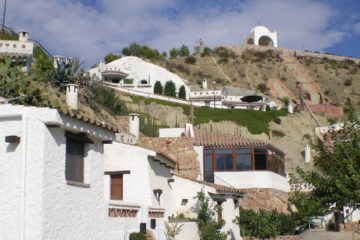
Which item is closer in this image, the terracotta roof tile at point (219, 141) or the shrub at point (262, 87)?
the terracotta roof tile at point (219, 141)

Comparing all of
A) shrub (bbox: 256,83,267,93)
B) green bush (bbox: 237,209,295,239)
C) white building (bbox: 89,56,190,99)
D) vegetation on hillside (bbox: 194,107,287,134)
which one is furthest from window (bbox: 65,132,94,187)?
shrub (bbox: 256,83,267,93)

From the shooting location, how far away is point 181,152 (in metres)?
33.2

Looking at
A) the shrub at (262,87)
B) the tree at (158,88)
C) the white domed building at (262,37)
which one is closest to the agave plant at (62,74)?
the tree at (158,88)

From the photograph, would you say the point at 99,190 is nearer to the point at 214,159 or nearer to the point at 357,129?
the point at 357,129

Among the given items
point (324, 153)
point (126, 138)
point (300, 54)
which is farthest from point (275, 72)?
point (324, 153)

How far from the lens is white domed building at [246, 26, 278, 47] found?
391ft

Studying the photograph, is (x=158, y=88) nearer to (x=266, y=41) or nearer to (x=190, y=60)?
(x=190, y=60)

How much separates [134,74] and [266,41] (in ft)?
185

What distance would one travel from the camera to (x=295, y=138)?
223 feet

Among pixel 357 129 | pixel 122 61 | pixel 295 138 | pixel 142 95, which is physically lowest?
pixel 357 129

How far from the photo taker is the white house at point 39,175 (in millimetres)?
10570

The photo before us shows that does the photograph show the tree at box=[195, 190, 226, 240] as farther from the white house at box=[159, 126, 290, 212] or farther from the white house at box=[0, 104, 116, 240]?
the white house at box=[159, 126, 290, 212]

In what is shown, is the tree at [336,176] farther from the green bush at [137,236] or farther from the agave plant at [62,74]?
the agave plant at [62,74]

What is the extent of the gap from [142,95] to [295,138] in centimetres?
2183
